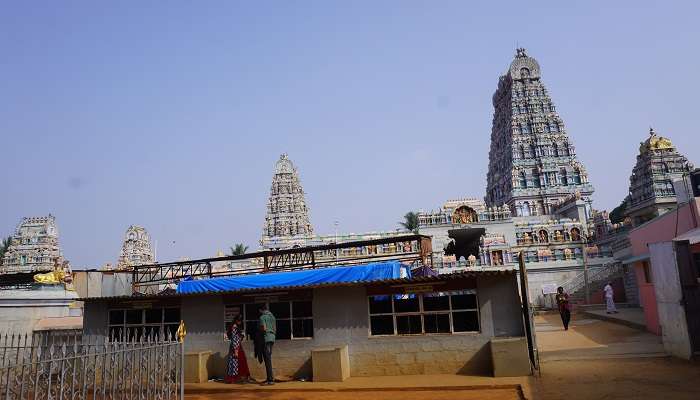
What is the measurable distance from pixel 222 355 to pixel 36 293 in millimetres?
13874

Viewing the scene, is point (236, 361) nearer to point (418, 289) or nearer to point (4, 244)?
point (418, 289)

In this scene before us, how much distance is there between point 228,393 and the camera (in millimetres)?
11375

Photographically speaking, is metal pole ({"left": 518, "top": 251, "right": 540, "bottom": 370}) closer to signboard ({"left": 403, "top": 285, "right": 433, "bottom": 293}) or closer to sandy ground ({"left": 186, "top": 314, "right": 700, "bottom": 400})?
sandy ground ({"left": 186, "top": 314, "right": 700, "bottom": 400})

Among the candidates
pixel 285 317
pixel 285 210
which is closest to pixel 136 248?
pixel 285 210

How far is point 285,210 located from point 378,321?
47863 millimetres

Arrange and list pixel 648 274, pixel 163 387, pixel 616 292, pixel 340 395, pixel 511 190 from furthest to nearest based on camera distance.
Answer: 1. pixel 511 190
2. pixel 616 292
3. pixel 648 274
4. pixel 340 395
5. pixel 163 387

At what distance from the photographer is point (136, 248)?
63.5 meters

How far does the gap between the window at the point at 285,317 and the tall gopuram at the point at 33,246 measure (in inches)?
1797

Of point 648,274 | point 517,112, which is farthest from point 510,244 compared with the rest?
point 648,274

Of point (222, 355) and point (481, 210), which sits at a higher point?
point (481, 210)

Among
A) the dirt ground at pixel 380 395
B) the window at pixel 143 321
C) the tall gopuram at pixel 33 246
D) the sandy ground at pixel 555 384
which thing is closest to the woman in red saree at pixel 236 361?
the sandy ground at pixel 555 384

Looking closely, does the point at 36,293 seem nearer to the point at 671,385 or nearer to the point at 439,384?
the point at 439,384

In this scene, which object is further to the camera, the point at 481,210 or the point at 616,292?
the point at 481,210

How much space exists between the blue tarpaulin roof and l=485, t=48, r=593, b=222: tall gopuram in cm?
3605
